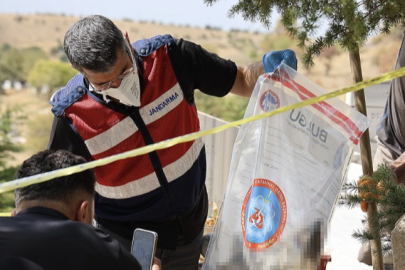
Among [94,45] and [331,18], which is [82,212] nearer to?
[94,45]

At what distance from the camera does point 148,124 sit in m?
2.92

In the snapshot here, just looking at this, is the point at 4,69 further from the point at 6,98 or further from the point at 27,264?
the point at 27,264

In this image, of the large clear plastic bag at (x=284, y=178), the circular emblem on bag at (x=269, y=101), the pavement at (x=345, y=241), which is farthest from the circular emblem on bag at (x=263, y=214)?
the pavement at (x=345, y=241)

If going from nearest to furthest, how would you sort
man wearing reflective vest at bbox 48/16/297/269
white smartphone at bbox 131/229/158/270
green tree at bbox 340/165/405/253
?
white smartphone at bbox 131/229/158/270, green tree at bbox 340/165/405/253, man wearing reflective vest at bbox 48/16/297/269

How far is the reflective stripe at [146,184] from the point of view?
2973mm

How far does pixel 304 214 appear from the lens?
94.3 inches

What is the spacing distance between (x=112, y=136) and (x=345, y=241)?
2997 mm

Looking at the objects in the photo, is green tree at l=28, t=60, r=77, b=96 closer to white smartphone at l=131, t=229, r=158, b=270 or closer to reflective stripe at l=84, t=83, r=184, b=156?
reflective stripe at l=84, t=83, r=184, b=156

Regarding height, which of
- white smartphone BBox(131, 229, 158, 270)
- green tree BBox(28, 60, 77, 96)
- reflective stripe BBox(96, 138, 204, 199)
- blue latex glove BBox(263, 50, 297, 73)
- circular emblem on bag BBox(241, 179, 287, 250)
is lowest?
white smartphone BBox(131, 229, 158, 270)

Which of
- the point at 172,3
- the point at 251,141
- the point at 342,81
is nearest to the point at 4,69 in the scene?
the point at 342,81

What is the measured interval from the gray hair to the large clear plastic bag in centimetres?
59

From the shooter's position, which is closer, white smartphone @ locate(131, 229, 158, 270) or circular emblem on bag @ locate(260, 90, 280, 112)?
white smartphone @ locate(131, 229, 158, 270)

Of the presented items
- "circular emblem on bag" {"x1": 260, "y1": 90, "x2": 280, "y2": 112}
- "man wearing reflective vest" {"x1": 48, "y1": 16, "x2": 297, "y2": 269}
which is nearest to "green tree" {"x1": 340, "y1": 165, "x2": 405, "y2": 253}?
"circular emblem on bag" {"x1": 260, "y1": 90, "x2": 280, "y2": 112}

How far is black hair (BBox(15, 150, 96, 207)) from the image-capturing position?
6.58 ft
